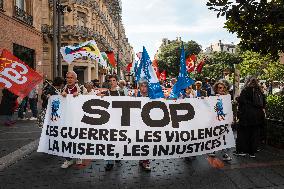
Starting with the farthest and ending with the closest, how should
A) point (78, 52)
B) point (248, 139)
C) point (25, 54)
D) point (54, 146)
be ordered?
point (25, 54) → point (78, 52) → point (248, 139) → point (54, 146)

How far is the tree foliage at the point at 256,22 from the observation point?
7.50m

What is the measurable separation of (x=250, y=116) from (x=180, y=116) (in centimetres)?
198

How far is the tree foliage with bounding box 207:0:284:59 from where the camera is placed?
24.6ft

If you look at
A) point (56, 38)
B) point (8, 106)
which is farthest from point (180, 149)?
point (56, 38)

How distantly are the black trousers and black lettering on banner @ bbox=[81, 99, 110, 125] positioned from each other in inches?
126

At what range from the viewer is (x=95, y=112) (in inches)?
248

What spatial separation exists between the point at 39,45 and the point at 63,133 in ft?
58.6

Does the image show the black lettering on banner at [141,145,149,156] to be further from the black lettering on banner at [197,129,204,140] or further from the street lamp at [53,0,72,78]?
the street lamp at [53,0,72,78]

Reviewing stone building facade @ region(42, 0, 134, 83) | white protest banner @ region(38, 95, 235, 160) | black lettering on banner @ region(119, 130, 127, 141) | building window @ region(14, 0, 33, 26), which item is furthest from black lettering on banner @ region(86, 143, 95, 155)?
stone building facade @ region(42, 0, 134, 83)

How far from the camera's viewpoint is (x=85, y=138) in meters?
6.11

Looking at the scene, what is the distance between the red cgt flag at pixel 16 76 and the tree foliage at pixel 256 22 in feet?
13.2

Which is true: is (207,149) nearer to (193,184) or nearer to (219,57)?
(193,184)

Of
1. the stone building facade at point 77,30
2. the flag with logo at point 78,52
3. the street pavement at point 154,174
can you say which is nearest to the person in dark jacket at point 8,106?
the flag with logo at point 78,52

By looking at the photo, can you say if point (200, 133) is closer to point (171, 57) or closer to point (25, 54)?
point (25, 54)
